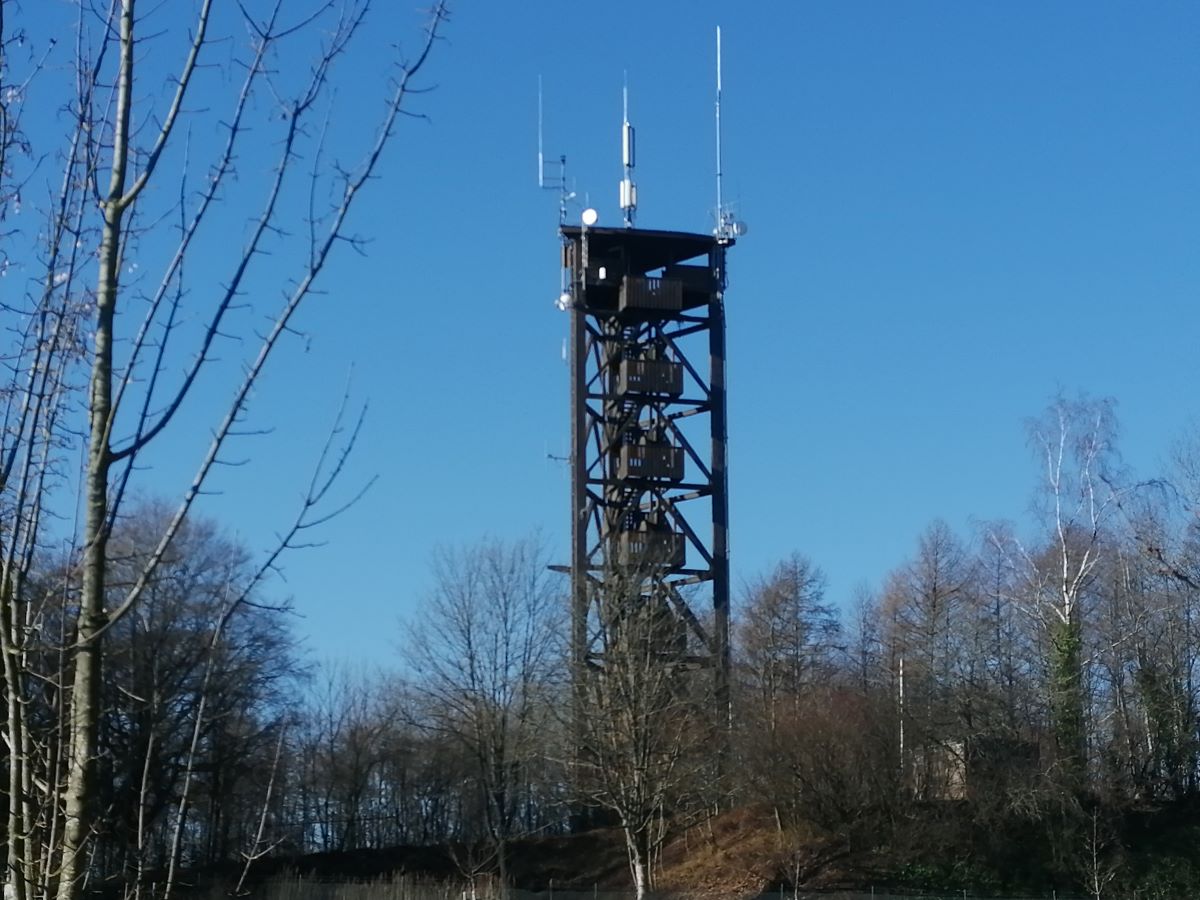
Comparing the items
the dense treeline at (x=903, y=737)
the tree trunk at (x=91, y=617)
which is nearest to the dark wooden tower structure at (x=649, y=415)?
the dense treeline at (x=903, y=737)

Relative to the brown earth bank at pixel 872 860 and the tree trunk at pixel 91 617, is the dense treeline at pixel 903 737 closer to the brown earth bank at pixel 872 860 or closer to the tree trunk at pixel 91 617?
the brown earth bank at pixel 872 860

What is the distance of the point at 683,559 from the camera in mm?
41875

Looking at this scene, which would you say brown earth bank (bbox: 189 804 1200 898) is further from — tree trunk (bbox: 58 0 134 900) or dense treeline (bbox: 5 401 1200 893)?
tree trunk (bbox: 58 0 134 900)

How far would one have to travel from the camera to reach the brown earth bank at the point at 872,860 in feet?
119

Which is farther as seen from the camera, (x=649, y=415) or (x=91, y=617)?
(x=649, y=415)

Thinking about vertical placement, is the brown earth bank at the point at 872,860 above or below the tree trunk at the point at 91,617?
below

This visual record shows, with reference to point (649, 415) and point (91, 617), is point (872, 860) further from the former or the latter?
point (91, 617)

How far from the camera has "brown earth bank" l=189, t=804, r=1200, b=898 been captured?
1428 inches

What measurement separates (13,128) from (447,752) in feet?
156

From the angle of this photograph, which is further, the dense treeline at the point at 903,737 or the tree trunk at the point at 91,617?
the dense treeline at the point at 903,737

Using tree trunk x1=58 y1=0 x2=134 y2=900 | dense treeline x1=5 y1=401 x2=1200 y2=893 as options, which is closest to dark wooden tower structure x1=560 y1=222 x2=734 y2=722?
dense treeline x1=5 y1=401 x2=1200 y2=893

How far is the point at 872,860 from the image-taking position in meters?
37.2

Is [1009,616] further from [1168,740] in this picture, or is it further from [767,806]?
[767,806]

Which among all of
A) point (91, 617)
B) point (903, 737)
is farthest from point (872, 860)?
point (91, 617)
